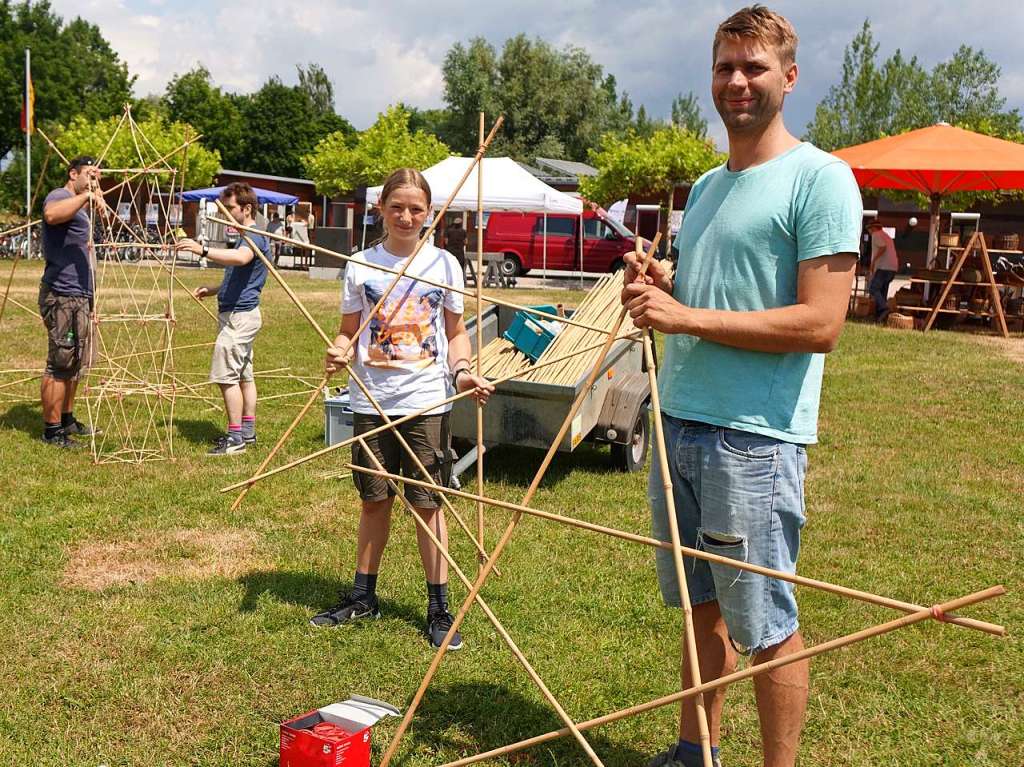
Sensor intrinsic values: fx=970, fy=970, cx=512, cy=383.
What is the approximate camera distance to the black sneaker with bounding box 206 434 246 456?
6426 millimetres

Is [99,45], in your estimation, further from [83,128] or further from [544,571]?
[544,571]

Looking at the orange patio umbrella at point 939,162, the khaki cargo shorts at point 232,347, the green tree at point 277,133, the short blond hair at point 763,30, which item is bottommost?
the khaki cargo shorts at point 232,347

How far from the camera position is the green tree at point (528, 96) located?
162 ft

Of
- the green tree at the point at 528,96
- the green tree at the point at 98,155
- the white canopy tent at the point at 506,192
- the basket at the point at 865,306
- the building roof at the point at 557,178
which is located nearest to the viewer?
the basket at the point at 865,306

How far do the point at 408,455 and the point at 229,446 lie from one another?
10.5 ft

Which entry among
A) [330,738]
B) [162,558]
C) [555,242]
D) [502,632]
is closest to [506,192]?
[555,242]

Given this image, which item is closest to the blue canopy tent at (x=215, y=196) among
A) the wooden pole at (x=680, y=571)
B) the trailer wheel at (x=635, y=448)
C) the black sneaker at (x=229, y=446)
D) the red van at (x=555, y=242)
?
the red van at (x=555, y=242)

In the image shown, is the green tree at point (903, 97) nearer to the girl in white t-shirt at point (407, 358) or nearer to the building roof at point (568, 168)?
the building roof at point (568, 168)

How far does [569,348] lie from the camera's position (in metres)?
6.21

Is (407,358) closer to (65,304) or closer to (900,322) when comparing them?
(65,304)

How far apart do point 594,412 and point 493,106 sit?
4527 centimetres

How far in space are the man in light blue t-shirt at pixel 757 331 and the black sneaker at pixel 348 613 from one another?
1.70m

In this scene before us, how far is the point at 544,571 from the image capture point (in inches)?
174

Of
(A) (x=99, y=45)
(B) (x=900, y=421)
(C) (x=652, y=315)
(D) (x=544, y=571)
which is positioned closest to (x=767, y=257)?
(C) (x=652, y=315)
